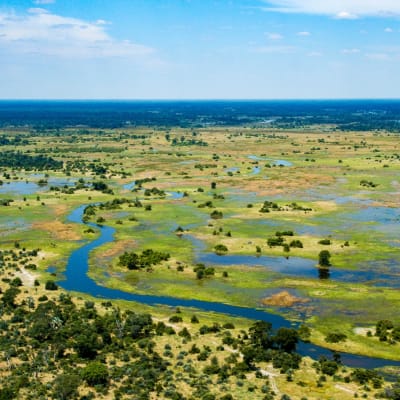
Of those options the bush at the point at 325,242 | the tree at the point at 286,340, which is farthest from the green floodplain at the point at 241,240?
the tree at the point at 286,340

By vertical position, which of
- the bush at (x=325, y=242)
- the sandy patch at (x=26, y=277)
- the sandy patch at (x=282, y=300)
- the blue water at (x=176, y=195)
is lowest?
the sandy patch at (x=282, y=300)

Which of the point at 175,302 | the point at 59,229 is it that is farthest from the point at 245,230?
the point at 175,302

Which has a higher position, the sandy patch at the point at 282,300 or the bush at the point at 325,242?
the bush at the point at 325,242

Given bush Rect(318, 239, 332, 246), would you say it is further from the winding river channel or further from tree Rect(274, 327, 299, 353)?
tree Rect(274, 327, 299, 353)

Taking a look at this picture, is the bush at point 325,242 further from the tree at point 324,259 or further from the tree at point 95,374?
the tree at point 95,374

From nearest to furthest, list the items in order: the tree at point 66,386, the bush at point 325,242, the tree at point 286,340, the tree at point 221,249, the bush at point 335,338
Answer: the tree at point 66,386 < the tree at point 286,340 < the bush at point 335,338 < the tree at point 221,249 < the bush at point 325,242
